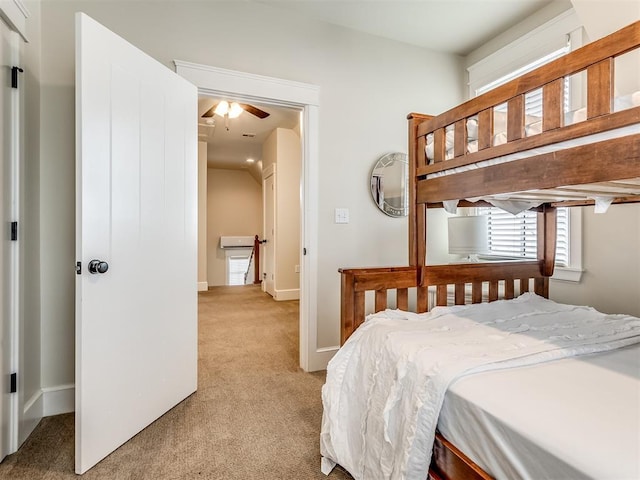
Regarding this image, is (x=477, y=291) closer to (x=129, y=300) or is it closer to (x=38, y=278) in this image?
(x=129, y=300)

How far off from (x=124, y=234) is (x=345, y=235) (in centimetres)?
153

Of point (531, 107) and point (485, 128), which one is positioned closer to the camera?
point (485, 128)

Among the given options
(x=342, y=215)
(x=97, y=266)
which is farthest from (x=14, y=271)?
(x=342, y=215)

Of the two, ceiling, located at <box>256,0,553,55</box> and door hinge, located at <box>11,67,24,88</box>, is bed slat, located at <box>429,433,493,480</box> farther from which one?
ceiling, located at <box>256,0,553,55</box>

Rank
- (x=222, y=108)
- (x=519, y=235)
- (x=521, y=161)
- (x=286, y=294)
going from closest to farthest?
(x=521, y=161) < (x=519, y=235) < (x=222, y=108) < (x=286, y=294)

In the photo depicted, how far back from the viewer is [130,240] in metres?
1.75

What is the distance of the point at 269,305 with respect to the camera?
4840 mm

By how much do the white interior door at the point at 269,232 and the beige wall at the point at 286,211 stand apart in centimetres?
14

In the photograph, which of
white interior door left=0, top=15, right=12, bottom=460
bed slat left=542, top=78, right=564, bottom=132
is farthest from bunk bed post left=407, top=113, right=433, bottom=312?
white interior door left=0, top=15, right=12, bottom=460

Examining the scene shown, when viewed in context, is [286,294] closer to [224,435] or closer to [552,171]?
[224,435]

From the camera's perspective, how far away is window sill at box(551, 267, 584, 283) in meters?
2.29

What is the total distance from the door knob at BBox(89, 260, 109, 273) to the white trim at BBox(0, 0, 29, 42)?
1.18 metres

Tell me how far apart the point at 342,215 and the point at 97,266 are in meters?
1.67

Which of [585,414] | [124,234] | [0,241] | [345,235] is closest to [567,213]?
[345,235]
